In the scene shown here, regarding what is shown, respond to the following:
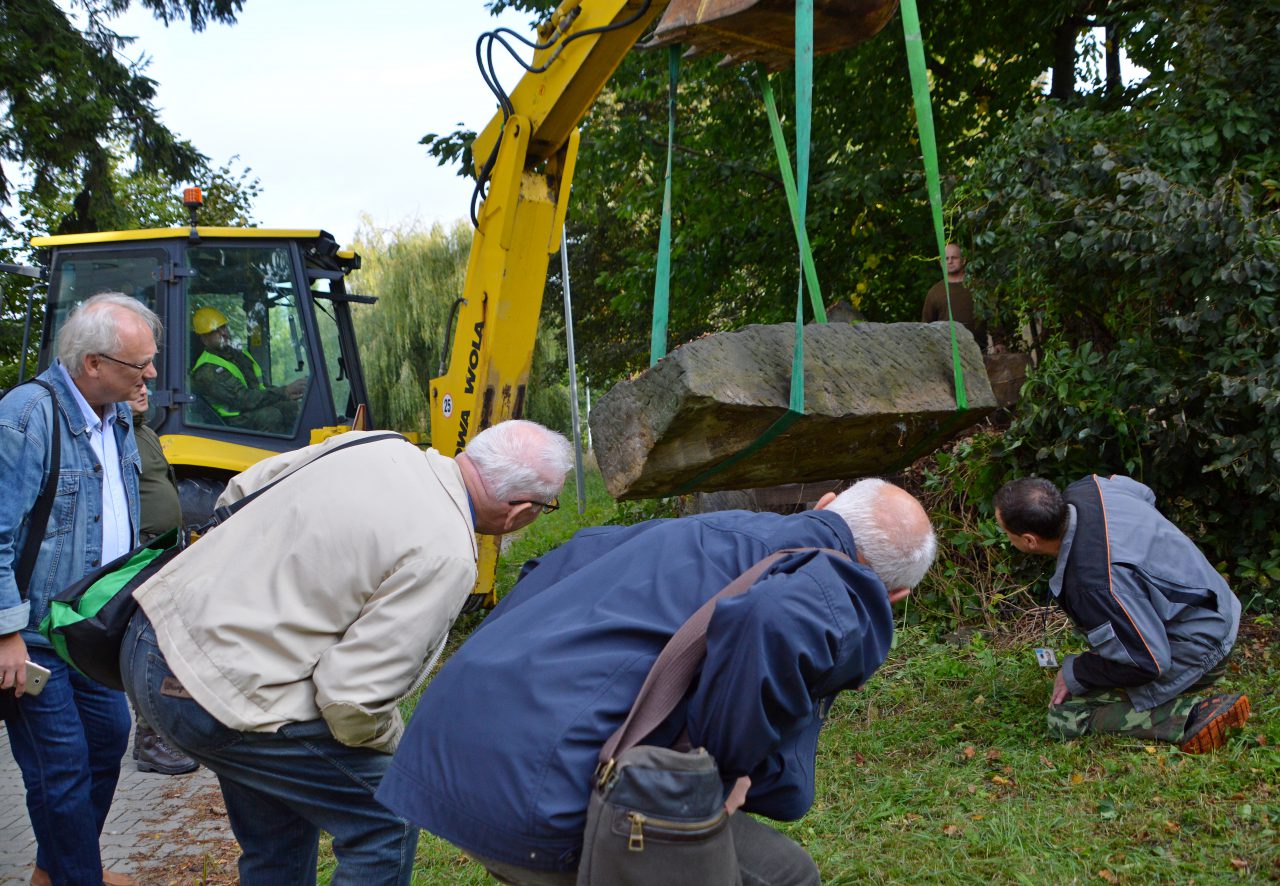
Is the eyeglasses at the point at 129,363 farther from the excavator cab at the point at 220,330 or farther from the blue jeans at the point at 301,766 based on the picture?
the excavator cab at the point at 220,330

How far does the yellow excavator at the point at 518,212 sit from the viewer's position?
5848 millimetres

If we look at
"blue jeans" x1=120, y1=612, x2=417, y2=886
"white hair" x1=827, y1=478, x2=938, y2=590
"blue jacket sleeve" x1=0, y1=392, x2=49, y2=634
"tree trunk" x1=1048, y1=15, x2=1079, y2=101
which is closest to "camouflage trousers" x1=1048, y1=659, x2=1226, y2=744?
"white hair" x1=827, y1=478, x2=938, y2=590

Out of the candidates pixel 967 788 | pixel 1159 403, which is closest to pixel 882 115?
pixel 1159 403

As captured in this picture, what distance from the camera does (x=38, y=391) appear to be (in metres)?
3.16

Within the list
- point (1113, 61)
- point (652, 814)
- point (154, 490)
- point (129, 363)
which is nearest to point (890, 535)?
point (652, 814)

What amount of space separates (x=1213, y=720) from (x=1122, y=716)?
311mm

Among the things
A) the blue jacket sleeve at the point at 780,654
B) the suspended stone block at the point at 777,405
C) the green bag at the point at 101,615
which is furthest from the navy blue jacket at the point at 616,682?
the suspended stone block at the point at 777,405

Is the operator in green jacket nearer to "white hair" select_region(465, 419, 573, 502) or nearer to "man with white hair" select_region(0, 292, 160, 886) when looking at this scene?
"man with white hair" select_region(0, 292, 160, 886)

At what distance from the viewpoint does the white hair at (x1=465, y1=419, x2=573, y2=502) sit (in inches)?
98.5

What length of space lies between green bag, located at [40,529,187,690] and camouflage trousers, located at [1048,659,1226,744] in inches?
132

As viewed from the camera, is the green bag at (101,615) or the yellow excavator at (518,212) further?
the yellow excavator at (518,212)

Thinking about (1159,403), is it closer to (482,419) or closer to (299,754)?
(482,419)

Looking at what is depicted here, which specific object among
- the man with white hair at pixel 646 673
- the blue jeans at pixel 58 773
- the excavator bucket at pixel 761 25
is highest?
the excavator bucket at pixel 761 25

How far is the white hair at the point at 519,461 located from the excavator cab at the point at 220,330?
13.8 feet
